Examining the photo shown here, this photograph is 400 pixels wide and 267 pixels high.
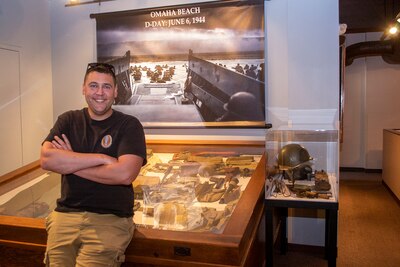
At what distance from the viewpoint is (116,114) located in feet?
6.46

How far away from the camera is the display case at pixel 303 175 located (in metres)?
2.42

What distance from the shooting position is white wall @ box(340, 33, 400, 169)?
7672 millimetres

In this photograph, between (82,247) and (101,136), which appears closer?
(82,247)

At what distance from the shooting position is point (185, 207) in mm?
2246

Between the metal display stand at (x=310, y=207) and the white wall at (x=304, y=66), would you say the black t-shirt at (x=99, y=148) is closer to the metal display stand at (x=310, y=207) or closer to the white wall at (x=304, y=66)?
the metal display stand at (x=310, y=207)

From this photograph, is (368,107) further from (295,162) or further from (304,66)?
(295,162)

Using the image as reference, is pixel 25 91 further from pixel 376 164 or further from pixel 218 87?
pixel 376 164

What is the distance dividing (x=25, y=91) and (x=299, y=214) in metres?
2.98

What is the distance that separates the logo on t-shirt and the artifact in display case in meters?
1.15

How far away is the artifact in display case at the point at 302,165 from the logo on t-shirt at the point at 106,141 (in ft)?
3.79

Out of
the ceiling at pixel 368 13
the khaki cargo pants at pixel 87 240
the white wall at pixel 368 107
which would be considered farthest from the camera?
the white wall at pixel 368 107

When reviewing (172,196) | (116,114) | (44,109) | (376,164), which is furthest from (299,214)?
(376,164)

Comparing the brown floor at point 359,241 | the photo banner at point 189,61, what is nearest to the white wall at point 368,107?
the brown floor at point 359,241

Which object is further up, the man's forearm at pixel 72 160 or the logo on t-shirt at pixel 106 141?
the logo on t-shirt at pixel 106 141
